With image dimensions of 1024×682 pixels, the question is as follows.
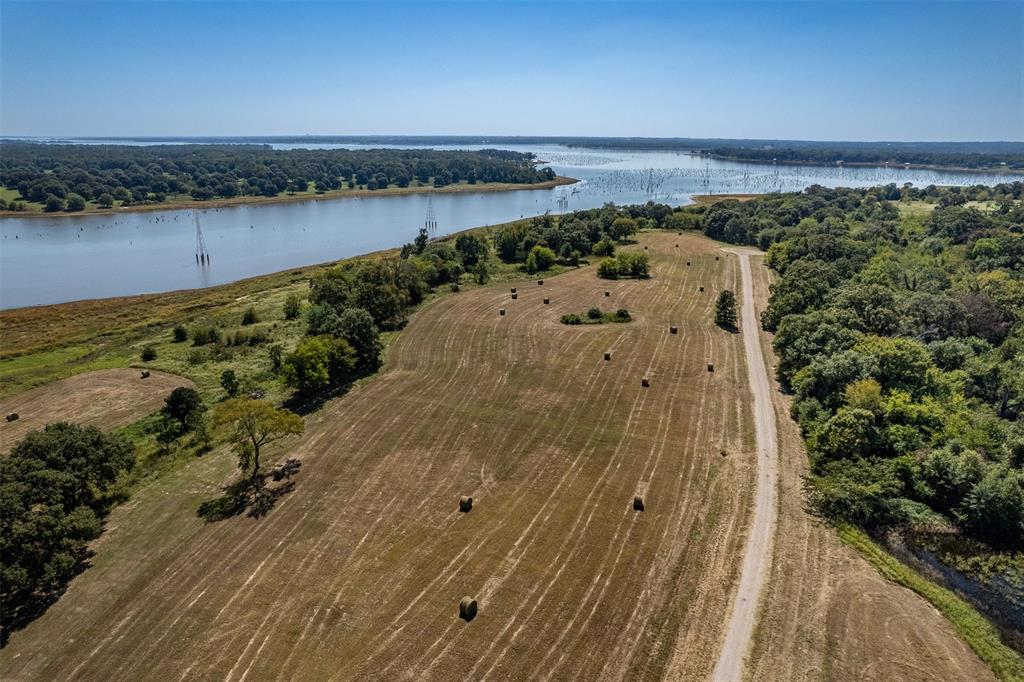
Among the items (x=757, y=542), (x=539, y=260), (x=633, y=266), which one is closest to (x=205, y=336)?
(x=539, y=260)

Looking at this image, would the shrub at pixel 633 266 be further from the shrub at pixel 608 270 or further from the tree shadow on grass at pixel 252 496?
the tree shadow on grass at pixel 252 496

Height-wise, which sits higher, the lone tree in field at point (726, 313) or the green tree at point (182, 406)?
the lone tree in field at point (726, 313)

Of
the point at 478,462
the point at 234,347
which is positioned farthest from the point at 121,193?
the point at 478,462

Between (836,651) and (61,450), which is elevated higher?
(61,450)

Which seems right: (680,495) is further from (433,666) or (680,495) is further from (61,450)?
(61,450)

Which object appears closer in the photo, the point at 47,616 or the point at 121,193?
the point at 47,616

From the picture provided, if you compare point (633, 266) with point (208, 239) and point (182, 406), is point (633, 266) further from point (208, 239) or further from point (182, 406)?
point (208, 239)

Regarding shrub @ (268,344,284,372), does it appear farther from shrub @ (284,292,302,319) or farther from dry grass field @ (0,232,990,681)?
shrub @ (284,292,302,319)

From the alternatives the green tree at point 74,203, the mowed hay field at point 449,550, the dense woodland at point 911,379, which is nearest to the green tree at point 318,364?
the mowed hay field at point 449,550
